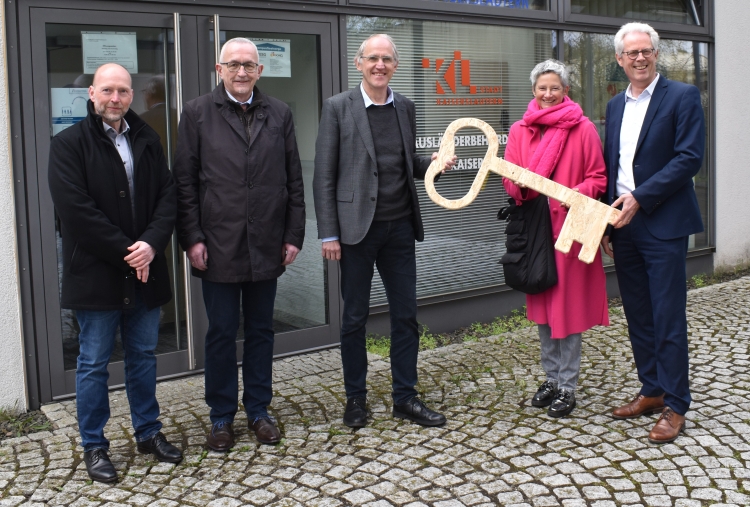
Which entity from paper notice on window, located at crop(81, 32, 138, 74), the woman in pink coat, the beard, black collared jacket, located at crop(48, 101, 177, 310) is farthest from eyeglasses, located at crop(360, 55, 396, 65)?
paper notice on window, located at crop(81, 32, 138, 74)

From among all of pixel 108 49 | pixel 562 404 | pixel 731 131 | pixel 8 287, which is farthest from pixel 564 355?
pixel 731 131

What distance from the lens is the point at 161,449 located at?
423 centimetres

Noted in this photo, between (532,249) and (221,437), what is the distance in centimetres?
203

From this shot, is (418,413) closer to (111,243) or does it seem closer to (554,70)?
(111,243)

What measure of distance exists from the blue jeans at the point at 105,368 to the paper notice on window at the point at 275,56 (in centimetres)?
247

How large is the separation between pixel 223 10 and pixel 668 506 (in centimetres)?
424

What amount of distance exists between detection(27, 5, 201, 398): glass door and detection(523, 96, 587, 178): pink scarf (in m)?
2.53

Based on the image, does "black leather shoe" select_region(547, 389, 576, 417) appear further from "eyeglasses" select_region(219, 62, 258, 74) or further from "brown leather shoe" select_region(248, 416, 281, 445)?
"eyeglasses" select_region(219, 62, 258, 74)

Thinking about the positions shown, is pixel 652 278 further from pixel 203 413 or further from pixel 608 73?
pixel 608 73

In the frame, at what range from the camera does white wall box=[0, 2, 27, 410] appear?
494cm

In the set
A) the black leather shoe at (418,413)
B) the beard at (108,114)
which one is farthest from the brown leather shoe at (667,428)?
the beard at (108,114)

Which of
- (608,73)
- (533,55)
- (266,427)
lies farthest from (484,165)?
(608,73)

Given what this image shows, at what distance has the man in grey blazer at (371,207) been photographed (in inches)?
179

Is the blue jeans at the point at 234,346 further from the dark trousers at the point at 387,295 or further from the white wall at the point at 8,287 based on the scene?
the white wall at the point at 8,287
